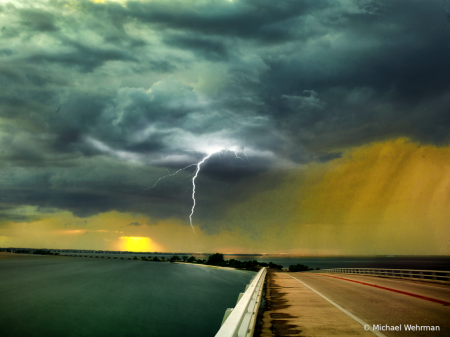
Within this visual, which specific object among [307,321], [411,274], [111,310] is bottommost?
[111,310]

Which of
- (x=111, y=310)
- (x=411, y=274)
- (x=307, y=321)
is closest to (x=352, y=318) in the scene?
(x=307, y=321)

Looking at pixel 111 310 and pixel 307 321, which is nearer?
pixel 307 321

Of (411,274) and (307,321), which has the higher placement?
(307,321)

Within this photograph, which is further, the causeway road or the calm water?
the calm water

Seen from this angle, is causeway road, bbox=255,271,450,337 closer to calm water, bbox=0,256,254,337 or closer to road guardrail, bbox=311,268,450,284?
road guardrail, bbox=311,268,450,284

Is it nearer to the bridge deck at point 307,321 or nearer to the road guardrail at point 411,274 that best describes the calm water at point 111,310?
the road guardrail at point 411,274

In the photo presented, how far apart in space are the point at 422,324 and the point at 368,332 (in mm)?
2115

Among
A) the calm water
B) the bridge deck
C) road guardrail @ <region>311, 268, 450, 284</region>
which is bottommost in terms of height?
the calm water

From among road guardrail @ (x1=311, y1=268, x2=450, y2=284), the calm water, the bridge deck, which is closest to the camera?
the bridge deck

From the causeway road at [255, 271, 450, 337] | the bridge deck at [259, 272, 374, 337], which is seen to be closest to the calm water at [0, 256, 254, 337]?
the causeway road at [255, 271, 450, 337]

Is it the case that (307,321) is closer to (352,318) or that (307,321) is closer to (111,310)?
(352,318)

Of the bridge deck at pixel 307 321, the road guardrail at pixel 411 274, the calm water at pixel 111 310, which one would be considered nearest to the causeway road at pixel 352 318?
the bridge deck at pixel 307 321

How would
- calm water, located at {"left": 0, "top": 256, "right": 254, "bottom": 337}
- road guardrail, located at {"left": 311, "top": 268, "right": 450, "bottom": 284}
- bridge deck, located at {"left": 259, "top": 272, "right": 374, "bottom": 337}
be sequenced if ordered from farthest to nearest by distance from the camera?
calm water, located at {"left": 0, "top": 256, "right": 254, "bottom": 337}
road guardrail, located at {"left": 311, "top": 268, "right": 450, "bottom": 284}
bridge deck, located at {"left": 259, "top": 272, "right": 374, "bottom": 337}

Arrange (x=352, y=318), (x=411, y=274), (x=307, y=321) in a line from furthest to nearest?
(x=411, y=274)
(x=352, y=318)
(x=307, y=321)
